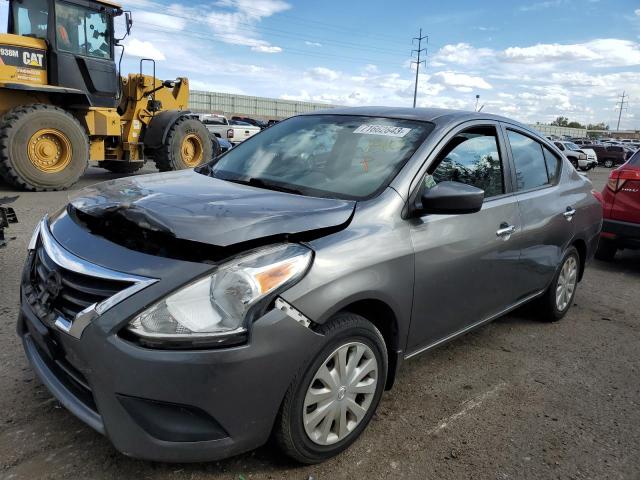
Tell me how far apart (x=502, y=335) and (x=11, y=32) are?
1022cm

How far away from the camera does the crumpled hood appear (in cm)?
214

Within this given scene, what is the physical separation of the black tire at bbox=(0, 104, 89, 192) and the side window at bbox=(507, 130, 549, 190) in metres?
7.98

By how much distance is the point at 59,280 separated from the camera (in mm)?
2225

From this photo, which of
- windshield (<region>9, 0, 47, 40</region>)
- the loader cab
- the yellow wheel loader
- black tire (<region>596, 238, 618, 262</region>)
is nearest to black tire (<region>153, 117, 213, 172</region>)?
the yellow wheel loader

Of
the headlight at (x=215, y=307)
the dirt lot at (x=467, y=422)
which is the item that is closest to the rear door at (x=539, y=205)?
the dirt lot at (x=467, y=422)

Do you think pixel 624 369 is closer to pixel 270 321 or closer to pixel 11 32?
pixel 270 321

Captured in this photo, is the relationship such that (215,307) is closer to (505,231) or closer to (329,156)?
(329,156)

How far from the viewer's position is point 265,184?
3062 millimetres

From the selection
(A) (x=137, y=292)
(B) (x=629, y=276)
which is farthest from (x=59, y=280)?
(B) (x=629, y=276)

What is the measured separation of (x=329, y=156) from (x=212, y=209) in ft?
3.54

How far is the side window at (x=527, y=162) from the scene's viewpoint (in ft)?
12.5

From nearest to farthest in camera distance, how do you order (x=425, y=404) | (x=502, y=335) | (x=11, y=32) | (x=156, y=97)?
(x=425, y=404) < (x=502, y=335) < (x=11, y=32) < (x=156, y=97)

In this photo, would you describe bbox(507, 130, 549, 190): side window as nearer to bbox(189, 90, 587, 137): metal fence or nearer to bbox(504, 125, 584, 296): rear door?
bbox(504, 125, 584, 296): rear door

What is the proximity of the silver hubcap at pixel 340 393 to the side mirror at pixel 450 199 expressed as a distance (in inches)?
32.3
